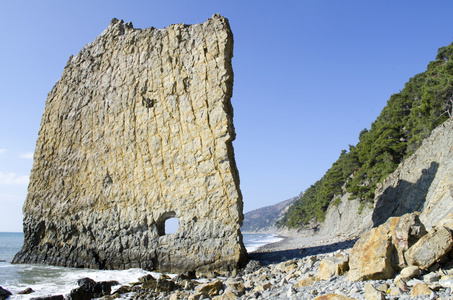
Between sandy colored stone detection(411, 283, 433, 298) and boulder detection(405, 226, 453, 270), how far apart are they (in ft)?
2.65

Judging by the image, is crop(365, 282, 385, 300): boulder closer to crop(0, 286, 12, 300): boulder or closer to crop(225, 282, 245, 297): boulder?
crop(225, 282, 245, 297): boulder

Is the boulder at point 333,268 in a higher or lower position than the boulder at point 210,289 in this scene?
higher

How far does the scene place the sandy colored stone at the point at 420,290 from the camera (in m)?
4.52

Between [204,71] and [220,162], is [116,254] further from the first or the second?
[204,71]

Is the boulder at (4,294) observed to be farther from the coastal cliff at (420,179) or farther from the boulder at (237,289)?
the coastal cliff at (420,179)

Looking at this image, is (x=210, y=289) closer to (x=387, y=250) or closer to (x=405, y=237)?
(x=387, y=250)

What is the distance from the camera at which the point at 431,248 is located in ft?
17.5

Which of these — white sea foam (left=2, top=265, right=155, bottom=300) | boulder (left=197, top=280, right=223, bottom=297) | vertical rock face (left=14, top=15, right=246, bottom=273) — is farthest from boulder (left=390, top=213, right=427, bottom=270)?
white sea foam (left=2, top=265, right=155, bottom=300)

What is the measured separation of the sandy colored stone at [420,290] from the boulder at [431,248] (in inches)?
31.8

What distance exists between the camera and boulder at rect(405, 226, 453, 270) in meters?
5.26

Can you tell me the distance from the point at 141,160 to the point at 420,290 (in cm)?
1300

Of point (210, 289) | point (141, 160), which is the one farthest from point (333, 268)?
point (141, 160)

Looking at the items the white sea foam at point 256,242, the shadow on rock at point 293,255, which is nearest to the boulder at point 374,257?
the shadow on rock at point 293,255

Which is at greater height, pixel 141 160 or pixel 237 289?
pixel 141 160
